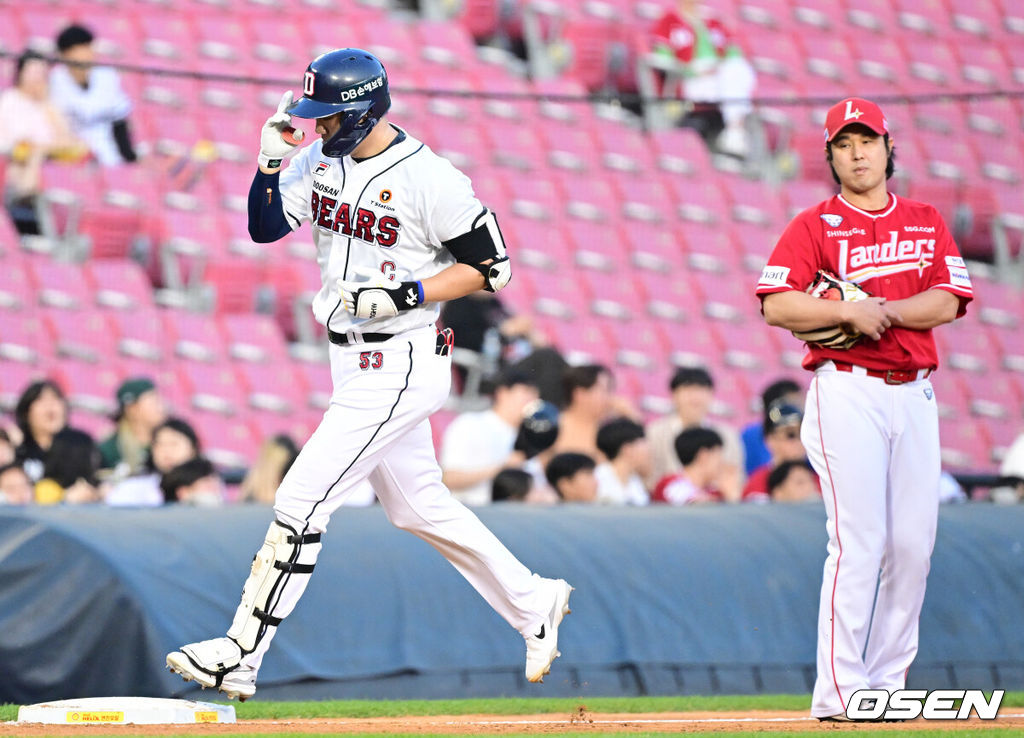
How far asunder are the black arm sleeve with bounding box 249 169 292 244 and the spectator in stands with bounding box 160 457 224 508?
2636 millimetres

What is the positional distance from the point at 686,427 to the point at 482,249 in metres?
3.84

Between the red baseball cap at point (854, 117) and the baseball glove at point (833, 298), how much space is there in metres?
0.48

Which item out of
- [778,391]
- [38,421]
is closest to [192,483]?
[38,421]

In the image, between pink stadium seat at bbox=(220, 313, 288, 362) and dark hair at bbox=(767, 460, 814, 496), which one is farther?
pink stadium seat at bbox=(220, 313, 288, 362)

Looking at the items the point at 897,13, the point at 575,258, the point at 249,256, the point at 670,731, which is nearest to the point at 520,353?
the point at 575,258

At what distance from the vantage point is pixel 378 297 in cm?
446

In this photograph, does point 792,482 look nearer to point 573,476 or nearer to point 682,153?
point 573,476

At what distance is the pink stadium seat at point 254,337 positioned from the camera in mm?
10211

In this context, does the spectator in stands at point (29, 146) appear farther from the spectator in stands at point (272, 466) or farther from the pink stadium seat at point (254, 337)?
the spectator in stands at point (272, 466)

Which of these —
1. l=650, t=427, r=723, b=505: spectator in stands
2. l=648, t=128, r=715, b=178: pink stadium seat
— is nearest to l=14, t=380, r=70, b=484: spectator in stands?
l=650, t=427, r=723, b=505: spectator in stands

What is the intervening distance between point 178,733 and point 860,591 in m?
2.18

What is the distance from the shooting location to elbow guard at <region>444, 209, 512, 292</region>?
15.4ft

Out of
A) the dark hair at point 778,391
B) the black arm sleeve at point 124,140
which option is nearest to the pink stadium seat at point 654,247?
the dark hair at point 778,391

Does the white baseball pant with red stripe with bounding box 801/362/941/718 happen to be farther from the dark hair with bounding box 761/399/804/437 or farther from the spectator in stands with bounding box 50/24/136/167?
the spectator in stands with bounding box 50/24/136/167
